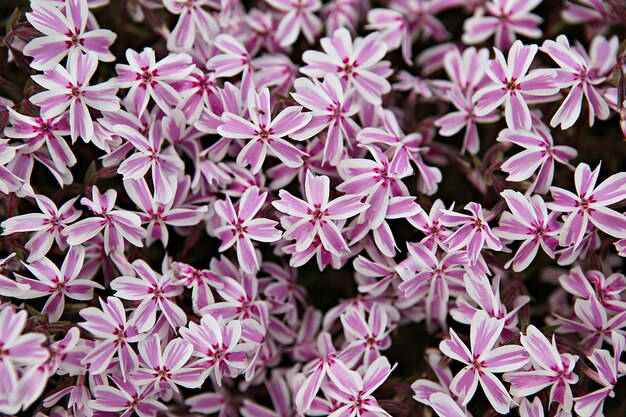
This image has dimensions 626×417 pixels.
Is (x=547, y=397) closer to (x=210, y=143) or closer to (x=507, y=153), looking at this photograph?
(x=507, y=153)

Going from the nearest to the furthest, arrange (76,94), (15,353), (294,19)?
(15,353)
(76,94)
(294,19)

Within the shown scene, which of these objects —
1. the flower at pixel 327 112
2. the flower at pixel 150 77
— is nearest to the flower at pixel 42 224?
the flower at pixel 150 77

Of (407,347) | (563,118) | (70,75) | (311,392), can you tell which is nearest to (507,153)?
(563,118)

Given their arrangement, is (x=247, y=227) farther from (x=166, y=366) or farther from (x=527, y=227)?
(x=527, y=227)

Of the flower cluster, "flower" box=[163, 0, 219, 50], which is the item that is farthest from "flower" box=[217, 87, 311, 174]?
"flower" box=[163, 0, 219, 50]

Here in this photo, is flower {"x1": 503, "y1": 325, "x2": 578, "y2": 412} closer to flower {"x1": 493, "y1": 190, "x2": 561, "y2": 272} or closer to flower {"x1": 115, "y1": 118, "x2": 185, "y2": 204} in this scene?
flower {"x1": 493, "y1": 190, "x2": 561, "y2": 272}

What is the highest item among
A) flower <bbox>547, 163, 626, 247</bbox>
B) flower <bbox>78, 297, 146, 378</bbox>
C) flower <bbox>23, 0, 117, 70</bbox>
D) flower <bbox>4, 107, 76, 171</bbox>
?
flower <bbox>23, 0, 117, 70</bbox>

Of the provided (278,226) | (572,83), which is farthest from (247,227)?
(572,83)
